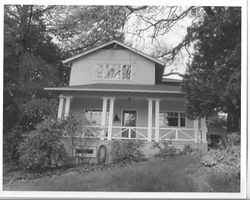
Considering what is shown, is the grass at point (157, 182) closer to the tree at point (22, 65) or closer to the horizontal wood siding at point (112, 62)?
the horizontal wood siding at point (112, 62)

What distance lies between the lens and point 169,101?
1259cm

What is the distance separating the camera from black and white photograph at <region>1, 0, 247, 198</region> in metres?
6.04

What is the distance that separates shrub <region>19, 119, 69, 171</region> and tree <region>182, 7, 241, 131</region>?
14.4 ft

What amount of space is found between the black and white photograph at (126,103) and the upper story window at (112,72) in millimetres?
47

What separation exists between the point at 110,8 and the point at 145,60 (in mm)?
6516

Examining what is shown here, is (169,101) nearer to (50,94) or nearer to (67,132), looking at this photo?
(67,132)

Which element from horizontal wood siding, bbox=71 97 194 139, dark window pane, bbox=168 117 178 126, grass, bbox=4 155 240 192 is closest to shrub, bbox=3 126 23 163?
horizontal wood siding, bbox=71 97 194 139

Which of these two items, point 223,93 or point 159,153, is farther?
point 159,153

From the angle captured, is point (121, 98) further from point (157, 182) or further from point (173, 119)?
point (157, 182)

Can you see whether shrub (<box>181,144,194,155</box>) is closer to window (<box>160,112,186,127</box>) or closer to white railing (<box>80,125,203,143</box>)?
white railing (<box>80,125,203,143</box>)

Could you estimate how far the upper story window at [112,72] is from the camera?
12953mm

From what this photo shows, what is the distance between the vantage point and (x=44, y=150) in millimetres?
8977

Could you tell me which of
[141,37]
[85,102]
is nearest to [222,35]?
[141,37]

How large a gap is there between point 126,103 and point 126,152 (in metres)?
3.43
